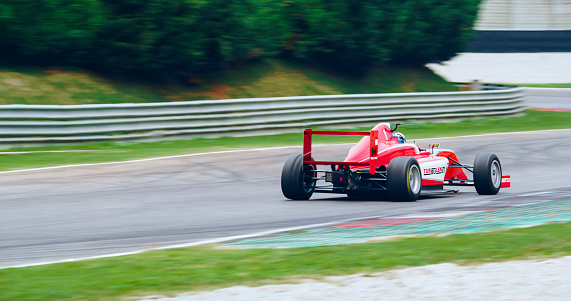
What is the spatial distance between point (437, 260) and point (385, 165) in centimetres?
437

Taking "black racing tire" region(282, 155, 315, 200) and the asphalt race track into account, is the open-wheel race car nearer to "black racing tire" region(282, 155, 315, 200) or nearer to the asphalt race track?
"black racing tire" region(282, 155, 315, 200)

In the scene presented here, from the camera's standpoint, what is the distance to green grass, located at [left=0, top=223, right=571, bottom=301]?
550cm

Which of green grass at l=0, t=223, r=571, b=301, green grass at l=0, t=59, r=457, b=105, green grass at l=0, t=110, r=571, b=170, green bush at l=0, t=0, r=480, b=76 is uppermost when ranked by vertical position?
green bush at l=0, t=0, r=480, b=76

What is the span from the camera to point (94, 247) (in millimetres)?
7242

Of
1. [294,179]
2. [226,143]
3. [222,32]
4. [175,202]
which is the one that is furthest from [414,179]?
[222,32]

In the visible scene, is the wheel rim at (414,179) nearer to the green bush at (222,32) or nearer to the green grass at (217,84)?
the green grass at (217,84)

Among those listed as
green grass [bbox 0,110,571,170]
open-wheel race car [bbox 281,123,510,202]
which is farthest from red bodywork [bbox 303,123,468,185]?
green grass [bbox 0,110,571,170]

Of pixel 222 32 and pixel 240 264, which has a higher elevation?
pixel 222 32

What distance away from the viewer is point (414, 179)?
10.5 metres

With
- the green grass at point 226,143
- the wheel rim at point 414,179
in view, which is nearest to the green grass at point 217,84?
the green grass at point 226,143

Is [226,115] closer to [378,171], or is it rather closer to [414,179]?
[378,171]

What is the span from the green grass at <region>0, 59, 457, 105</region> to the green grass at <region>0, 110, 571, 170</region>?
2.48m

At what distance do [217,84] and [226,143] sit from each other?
455cm

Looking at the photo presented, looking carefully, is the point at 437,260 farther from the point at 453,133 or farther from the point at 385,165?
the point at 453,133
